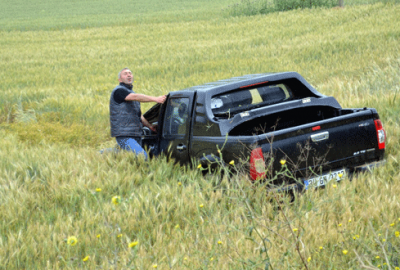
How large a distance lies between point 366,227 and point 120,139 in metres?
3.89

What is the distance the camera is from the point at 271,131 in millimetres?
5523

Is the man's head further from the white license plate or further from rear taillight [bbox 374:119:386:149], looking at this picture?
rear taillight [bbox 374:119:386:149]

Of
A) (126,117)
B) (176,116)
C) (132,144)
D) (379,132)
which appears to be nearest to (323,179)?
(379,132)

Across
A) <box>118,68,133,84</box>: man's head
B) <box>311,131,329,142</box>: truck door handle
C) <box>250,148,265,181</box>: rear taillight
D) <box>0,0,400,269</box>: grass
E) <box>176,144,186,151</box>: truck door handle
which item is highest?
<box>118,68,133,84</box>: man's head

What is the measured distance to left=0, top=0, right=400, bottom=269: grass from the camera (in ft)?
12.0

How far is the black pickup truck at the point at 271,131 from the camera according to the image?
4414mm

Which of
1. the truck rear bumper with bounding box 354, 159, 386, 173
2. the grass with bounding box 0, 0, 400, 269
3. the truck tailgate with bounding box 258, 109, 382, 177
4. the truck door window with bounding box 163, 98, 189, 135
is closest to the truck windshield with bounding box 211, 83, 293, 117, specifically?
the truck door window with bounding box 163, 98, 189, 135

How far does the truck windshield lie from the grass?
0.91 metres

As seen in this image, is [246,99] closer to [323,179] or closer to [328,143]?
[328,143]

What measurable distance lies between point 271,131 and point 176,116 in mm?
1228

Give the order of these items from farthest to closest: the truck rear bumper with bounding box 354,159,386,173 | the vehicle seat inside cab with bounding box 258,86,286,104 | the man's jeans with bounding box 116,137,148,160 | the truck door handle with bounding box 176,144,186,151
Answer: the man's jeans with bounding box 116,137,148,160 < the vehicle seat inside cab with bounding box 258,86,286,104 < the truck door handle with bounding box 176,144,186,151 < the truck rear bumper with bounding box 354,159,386,173

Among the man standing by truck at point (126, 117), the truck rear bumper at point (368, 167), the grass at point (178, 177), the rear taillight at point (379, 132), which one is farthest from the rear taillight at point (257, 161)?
the man standing by truck at point (126, 117)

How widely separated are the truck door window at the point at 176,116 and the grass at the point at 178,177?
16.2 inches

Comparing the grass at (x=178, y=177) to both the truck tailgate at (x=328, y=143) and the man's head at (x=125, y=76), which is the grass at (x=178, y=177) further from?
the man's head at (x=125, y=76)
